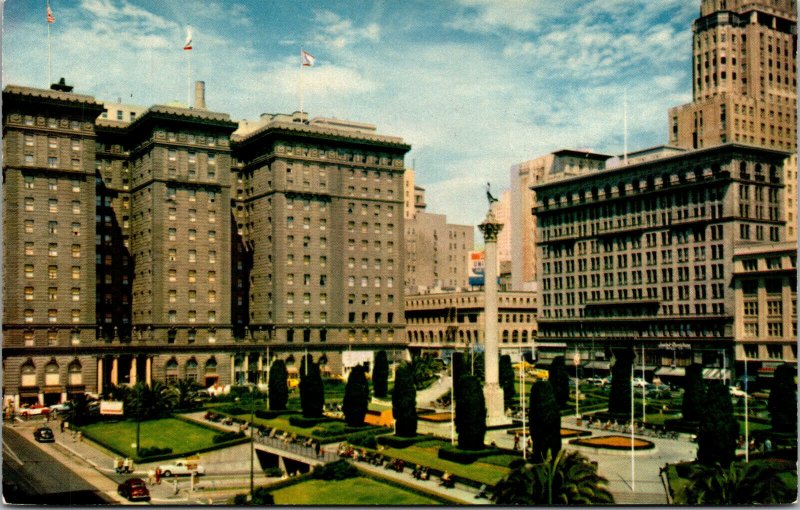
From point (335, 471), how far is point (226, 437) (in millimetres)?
21819

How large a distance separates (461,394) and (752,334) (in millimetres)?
59630

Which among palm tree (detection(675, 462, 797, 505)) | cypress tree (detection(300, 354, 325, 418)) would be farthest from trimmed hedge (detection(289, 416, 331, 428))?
palm tree (detection(675, 462, 797, 505))

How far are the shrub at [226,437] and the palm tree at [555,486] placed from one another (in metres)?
37.7

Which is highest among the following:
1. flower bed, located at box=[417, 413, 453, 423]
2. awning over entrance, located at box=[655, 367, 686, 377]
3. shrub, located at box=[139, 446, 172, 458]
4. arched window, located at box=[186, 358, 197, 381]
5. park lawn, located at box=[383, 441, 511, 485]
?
arched window, located at box=[186, 358, 197, 381]

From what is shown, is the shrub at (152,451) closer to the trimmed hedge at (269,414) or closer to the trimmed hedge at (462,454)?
the trimmed hedge at (269,414)

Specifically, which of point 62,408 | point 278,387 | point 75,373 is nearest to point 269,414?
point 278,387

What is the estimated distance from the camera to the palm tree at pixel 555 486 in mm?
54250

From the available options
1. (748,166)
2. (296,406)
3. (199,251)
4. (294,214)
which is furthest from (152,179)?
(748,166)

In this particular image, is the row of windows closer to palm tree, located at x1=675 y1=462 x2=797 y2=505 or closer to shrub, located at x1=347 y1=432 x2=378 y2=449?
shrub, located at x1=347 y1=432 x2=378 y2=449

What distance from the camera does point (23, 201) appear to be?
389ft

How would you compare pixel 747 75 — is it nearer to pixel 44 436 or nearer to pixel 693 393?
pixel 693 393

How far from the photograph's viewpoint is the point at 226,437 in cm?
8631

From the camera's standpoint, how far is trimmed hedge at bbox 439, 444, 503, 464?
2840 inches

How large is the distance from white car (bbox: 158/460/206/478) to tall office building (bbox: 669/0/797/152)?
126m
